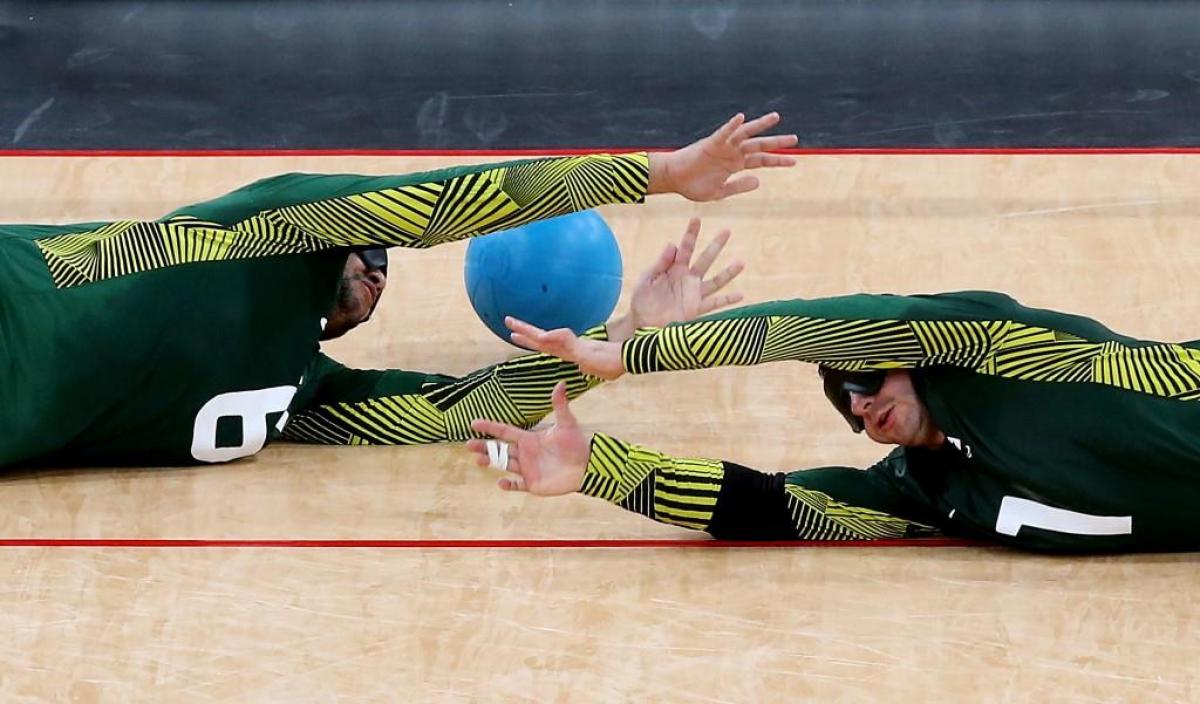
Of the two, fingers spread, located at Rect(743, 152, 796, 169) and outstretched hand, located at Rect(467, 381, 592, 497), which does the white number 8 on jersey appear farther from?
fingers spread, located at Rect(743, 152, 796, 169)

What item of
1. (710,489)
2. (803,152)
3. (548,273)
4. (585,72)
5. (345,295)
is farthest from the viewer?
(585,72)

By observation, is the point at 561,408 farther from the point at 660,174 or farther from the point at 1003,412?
the point at 1003,412

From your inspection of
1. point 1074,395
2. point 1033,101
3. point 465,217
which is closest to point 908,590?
point 1074,395

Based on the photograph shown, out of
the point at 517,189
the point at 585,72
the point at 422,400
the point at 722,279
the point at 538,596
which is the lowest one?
the point at 538,596

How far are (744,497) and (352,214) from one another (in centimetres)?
94

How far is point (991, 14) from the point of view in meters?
6.83

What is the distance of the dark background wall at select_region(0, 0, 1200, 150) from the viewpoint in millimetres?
5934

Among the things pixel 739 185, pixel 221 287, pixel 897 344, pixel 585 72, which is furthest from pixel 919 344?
pixel 585 72

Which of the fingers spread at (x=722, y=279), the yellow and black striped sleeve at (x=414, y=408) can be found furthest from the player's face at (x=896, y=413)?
the yellow and black striped sleeve at (x=414, y=408)

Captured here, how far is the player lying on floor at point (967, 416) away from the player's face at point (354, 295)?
0.79m

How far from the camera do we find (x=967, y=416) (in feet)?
10.2

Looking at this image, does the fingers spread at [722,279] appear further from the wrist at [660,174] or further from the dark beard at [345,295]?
the dark beard at [345,295]

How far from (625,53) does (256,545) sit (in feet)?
11.9

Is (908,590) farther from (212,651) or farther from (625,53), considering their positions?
(625,53)
